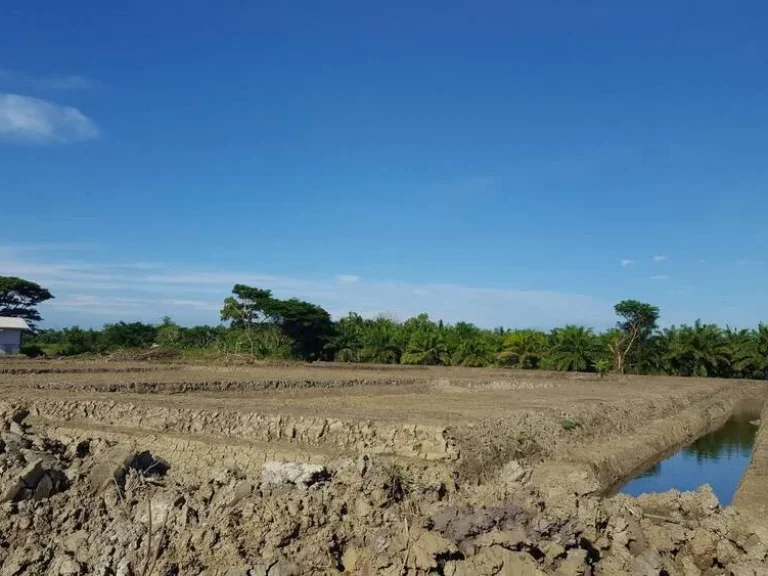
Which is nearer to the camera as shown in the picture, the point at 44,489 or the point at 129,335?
the point at 44,489

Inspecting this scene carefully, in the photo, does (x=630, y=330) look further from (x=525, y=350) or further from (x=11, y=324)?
(x=11, y=324)

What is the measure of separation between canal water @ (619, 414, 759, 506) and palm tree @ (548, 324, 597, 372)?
17.6 metres

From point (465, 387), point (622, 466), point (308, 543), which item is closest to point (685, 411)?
point (465, 387)

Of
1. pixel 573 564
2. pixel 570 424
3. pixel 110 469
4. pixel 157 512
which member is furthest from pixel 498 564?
pixel 570 424

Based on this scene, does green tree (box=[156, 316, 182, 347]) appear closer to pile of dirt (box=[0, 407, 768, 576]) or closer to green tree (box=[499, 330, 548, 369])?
green tree (box=[499, 330, 548, 369])

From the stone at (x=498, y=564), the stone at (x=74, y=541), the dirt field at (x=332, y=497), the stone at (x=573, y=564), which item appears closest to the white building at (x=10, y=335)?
the dirt field at (x=332, y=497)

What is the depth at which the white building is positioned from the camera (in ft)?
119

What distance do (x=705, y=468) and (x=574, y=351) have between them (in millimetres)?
A: 24175

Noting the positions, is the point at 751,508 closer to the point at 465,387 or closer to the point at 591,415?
the point at 591,415

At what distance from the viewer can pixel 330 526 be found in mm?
7500

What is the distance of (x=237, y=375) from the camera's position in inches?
1009

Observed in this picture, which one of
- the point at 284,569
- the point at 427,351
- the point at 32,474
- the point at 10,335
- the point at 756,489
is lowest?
the point at 756,489

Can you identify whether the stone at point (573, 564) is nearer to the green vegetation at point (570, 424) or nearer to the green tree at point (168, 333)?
the green vegetation at point (570, 424)

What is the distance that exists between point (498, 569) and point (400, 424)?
5.33 metres
